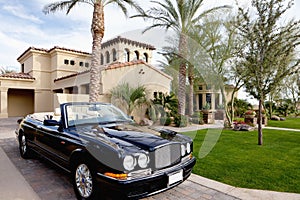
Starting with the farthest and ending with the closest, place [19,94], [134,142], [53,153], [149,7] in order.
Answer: [19,94], [149,7], [53,153], [134,142]

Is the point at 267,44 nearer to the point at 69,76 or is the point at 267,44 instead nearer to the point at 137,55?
the point at 137,55

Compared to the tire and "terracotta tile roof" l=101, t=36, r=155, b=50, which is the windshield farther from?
"terracotta tile roof" l=101, t=36, r=155, b=50

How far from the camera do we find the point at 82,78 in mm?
12844

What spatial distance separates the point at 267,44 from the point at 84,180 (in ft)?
20.7

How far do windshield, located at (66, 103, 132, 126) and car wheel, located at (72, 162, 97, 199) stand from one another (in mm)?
856

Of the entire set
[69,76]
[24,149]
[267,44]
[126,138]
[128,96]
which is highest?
[69,76]

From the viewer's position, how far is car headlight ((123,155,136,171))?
2217 millimetres

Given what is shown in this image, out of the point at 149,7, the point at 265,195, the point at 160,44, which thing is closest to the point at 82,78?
the point at 149,7

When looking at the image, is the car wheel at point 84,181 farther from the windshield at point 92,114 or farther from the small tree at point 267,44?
the small tree at point 267,44

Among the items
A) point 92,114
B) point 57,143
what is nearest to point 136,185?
point 57,143

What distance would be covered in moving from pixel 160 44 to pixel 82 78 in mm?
7310

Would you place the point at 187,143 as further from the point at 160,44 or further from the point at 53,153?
the point at 160,44

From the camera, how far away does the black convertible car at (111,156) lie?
223 cm

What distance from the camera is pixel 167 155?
8.45 feet
